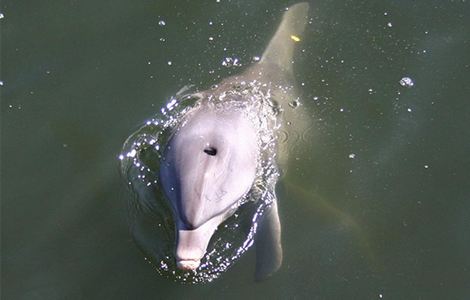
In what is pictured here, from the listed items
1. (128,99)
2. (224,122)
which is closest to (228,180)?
(224,122)

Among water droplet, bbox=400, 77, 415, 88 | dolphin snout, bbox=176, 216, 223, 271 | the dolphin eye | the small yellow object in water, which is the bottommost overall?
dolphin snout, bbox=176, 216, 223, 271

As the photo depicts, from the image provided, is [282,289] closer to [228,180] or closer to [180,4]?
[228,180]

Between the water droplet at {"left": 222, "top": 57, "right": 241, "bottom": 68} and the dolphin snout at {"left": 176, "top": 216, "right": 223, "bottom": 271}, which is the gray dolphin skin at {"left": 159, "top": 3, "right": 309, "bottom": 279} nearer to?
the dolphin snout at {"left": 176, "top": 216, "right": 223, "bottom": 271}

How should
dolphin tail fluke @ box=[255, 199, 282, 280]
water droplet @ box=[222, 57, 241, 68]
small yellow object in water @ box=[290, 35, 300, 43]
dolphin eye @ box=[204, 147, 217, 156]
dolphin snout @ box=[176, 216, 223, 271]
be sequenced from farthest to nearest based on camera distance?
small yellow object in water @ box=[290, 35, 300, 43]
water droplet @ box=[222, 57, 241, 68]
dolphin tail fluke @ box=[255, 199, 282, 280]
dolphin eye @ box=[204, 147, 217, 156]
dolphin snout @ box=[176, 216, 223, 271]

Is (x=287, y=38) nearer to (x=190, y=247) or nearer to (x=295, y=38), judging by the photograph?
(x=295, y=38)

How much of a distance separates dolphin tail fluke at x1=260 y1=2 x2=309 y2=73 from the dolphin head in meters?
1.41

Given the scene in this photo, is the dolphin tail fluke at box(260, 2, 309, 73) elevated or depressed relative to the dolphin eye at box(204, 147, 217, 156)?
elevated

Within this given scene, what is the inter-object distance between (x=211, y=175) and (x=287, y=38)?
105 inches

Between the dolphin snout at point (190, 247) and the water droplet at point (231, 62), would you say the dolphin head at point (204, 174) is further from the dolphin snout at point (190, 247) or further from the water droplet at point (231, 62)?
the water droplet at point (231, 62)

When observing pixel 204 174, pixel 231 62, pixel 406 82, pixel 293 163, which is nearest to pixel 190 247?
pixel 204 174

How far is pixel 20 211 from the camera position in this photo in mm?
6438

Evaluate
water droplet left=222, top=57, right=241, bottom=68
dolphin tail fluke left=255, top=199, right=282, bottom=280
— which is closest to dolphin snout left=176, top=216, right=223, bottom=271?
dolphin tail fluke left=255, top=199, right=282, bottom=280

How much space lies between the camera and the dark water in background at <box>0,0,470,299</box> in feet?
20.0

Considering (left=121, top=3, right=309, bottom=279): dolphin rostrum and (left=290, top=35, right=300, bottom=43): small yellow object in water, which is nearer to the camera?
(left=121, top=3, right=309, bottom=279): dolphin rostrum
